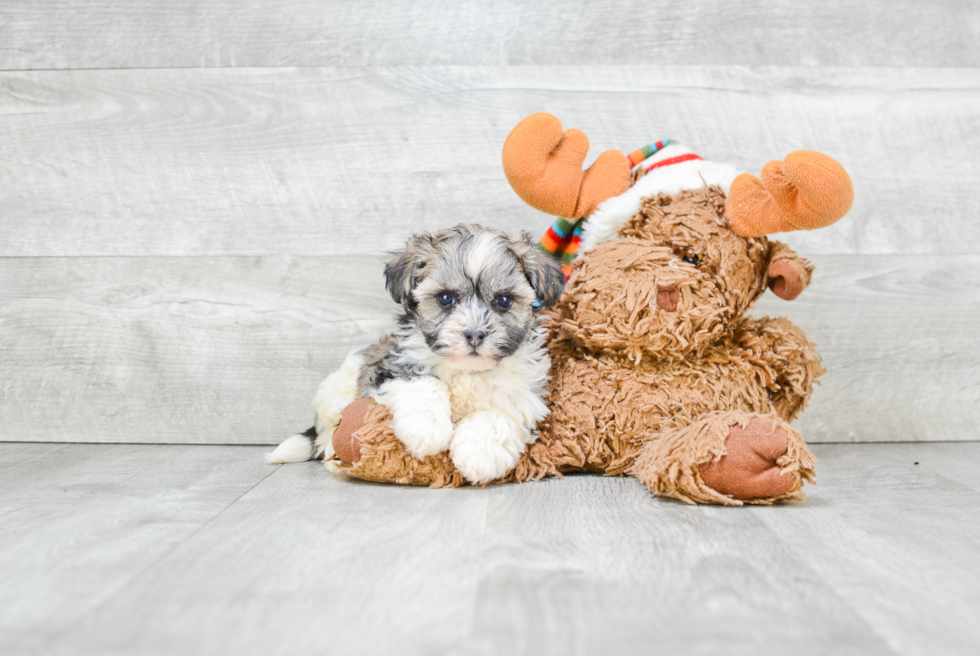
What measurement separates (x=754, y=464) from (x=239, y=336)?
5.03 ft

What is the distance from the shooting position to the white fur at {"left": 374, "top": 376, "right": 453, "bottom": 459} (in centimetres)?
157

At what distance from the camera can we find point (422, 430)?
156 cm

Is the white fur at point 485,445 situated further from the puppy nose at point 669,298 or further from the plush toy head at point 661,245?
the puppy nose at point 669,298

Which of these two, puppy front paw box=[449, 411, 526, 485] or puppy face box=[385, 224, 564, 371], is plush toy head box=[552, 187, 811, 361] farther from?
puppy front paw box=[449, 411, 526, 485]

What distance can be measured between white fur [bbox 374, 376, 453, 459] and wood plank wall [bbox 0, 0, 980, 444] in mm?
673

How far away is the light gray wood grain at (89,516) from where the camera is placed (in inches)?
41.0

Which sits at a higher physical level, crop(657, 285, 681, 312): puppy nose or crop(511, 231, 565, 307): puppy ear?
crop(511, 231, 565, 307): puppy ear

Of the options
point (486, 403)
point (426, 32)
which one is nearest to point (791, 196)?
point (486, 403)

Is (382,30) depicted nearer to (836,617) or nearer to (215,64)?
(215,64)

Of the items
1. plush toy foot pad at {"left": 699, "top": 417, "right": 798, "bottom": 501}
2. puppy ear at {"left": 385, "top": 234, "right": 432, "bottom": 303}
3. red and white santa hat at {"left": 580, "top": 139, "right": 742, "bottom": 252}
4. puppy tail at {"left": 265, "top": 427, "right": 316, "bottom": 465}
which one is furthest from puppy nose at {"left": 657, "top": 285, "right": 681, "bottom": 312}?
puppy tail at {"left": 265, "top": 427, "right": 316, "bottom": 465}

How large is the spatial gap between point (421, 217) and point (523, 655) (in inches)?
60.9

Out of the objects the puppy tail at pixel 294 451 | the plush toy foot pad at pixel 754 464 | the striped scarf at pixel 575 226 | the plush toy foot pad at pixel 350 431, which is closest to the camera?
the plush toy foot pad at pixel 754 464

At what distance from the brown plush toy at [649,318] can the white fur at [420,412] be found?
5 centimetres

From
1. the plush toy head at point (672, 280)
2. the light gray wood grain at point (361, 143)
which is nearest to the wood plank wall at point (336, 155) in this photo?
the light gray wood grain at point (361, 143)
